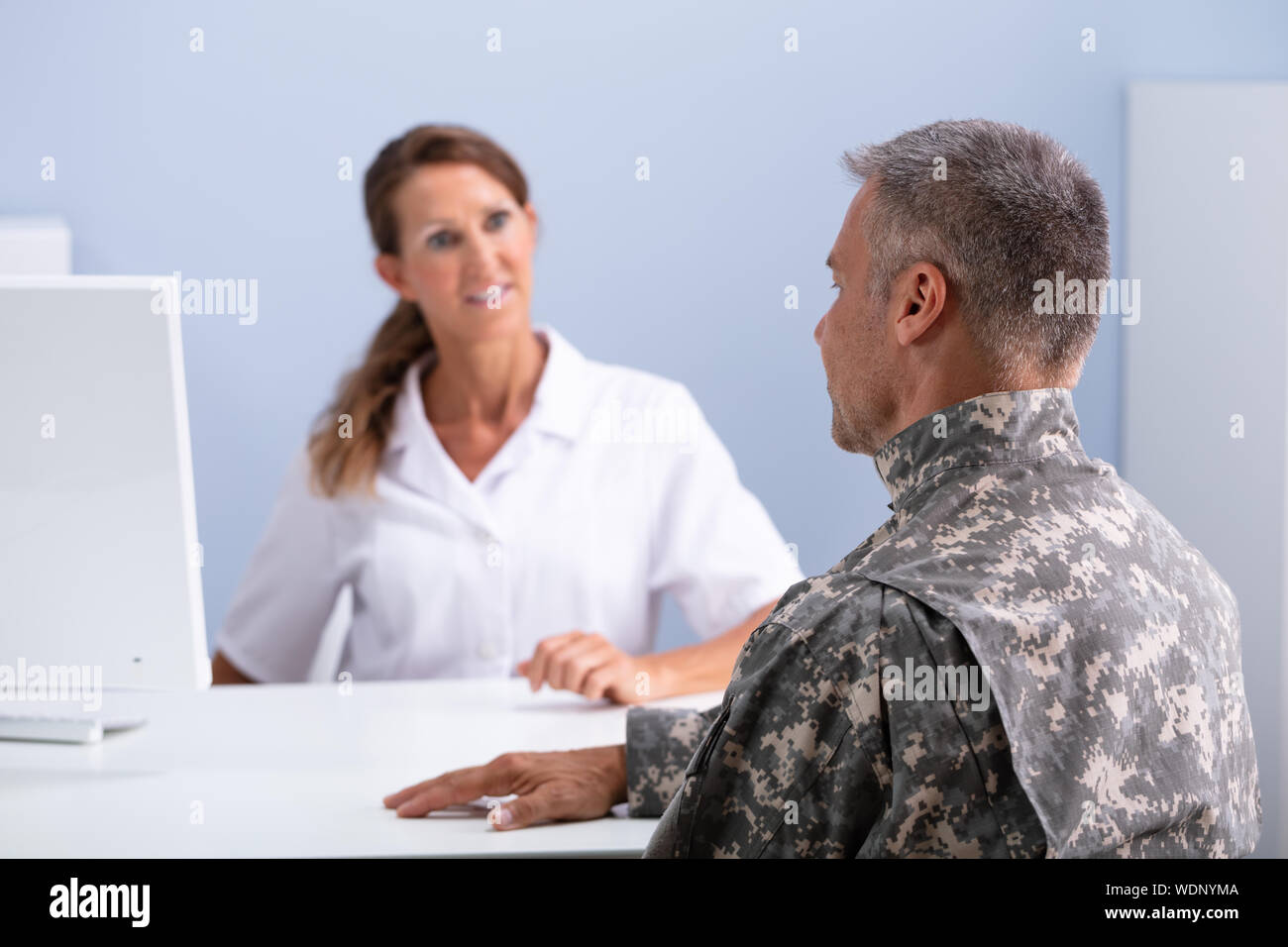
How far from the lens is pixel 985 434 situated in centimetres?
90

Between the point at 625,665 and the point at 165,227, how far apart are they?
5.79ft

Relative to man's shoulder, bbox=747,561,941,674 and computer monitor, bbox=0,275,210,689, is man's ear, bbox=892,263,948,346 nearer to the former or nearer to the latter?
man's shoulder, bbox=747,561,941,674

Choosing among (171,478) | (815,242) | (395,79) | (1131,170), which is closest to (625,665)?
(171,478)

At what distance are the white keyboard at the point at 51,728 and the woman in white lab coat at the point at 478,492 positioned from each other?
32.9 inches

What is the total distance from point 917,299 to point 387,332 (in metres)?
1.88

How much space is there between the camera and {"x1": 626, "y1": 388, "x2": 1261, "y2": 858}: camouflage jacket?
0.79 metres

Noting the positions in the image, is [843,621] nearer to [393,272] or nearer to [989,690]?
[989,690]

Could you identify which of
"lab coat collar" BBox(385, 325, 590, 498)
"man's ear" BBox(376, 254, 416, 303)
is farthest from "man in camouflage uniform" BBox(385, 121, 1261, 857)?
"man's ear" BBox(376, 254, 416, 303)

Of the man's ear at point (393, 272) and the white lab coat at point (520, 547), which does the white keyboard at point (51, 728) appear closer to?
the white lab coat at point (520, 547)

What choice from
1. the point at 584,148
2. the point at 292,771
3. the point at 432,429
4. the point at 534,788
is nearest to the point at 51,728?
the point at 292,771

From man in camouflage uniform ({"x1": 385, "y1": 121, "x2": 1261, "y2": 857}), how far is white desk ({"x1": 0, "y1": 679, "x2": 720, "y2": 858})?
0.35 meters

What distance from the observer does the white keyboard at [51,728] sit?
143cm
